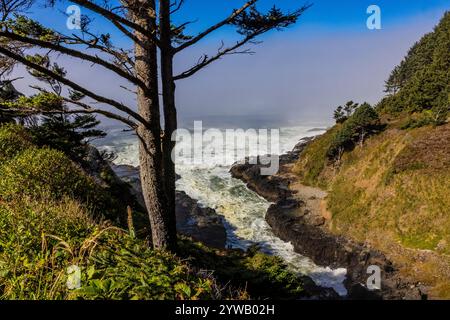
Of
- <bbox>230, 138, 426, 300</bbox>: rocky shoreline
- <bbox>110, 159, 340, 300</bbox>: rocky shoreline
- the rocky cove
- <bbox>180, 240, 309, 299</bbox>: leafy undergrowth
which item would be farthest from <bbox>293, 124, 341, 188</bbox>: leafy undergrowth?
<bbox>180, 240, 309, 299</bbox>: leafy undergrowth

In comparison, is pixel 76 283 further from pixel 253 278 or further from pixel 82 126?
pixel 82 126

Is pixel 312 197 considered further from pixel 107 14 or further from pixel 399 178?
pixel 107 14

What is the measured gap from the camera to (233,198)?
34.9 m

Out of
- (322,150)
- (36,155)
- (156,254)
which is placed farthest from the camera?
(322,150)

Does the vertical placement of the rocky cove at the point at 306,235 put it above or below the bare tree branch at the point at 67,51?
below

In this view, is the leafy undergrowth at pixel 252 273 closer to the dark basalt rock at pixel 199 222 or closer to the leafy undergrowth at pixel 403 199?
the dark basalt rock at pixel 199 222

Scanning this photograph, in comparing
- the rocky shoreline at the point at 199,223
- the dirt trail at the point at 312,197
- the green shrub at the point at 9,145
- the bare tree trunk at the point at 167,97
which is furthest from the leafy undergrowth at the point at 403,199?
the green shrub at the point at 9,145

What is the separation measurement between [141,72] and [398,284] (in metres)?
19.7

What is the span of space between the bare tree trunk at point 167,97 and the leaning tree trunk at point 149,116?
278 mm

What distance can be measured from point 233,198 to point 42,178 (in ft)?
91.3

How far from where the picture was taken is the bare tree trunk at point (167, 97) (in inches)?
207

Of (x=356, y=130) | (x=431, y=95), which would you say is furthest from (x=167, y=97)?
(x=431, y=95)

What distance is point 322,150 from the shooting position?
39719 mm
